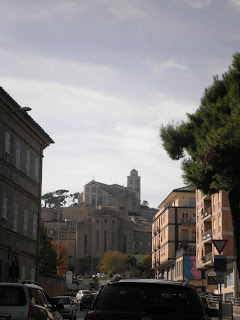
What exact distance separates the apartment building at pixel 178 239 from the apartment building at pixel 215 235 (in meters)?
10.2

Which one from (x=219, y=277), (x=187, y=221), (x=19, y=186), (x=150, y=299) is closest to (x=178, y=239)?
(x=187, y=221)

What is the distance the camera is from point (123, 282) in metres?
8.57

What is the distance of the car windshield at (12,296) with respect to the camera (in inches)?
473

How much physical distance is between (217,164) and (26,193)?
17318mm

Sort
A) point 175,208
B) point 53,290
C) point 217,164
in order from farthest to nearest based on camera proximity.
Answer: point 175,208 < point 53,290 < point 217,164

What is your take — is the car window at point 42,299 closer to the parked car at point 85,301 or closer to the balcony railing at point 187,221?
the parked car at point 85,301

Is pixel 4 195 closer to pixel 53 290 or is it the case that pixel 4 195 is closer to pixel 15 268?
pixel 15 268

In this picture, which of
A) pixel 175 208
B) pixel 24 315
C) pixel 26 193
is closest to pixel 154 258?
pixel 175 208

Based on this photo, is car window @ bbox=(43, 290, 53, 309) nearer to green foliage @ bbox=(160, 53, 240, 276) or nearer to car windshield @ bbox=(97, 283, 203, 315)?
car windshield @ bbox=(97, 283, 203, 315)

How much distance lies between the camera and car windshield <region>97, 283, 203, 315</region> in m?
8.21

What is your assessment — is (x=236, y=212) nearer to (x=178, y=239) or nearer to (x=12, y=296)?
(x=12, y=296)

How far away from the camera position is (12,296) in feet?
39.8

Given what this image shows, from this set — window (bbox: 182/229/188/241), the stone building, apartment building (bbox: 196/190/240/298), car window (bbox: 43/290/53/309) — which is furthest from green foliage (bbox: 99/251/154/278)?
car window (bbox: 43/290/53/309)

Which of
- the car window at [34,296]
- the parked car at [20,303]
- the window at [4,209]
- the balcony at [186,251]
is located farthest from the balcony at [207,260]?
the parked car at [20,303]
